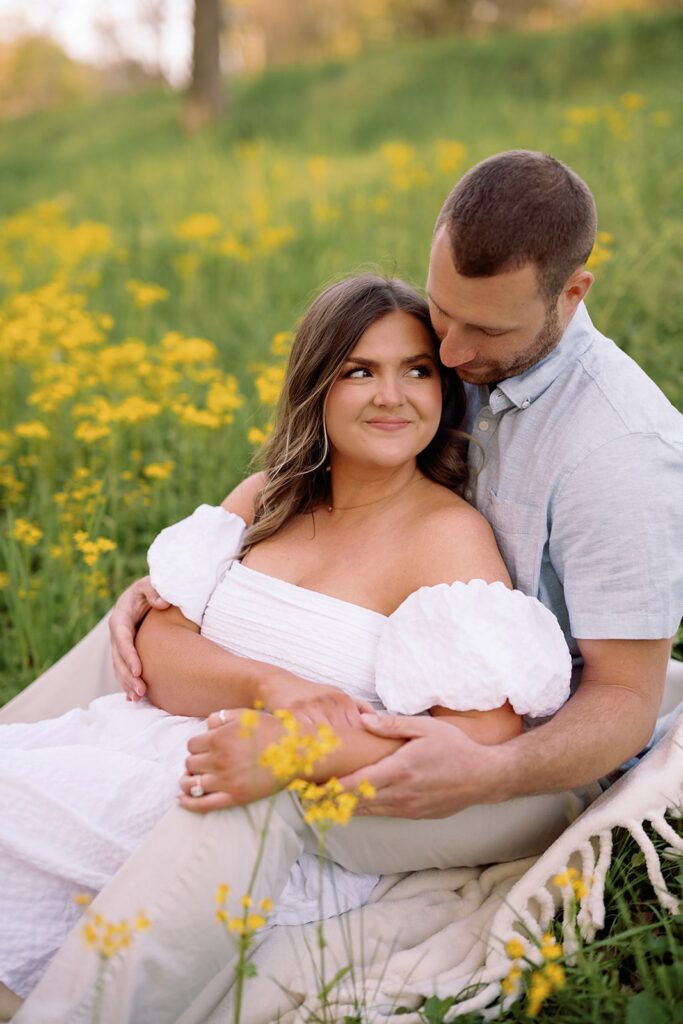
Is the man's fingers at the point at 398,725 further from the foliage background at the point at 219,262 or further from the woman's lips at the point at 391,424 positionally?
the foliage background at the point at 219,262

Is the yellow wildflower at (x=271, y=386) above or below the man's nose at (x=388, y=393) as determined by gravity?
below

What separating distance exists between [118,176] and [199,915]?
894 cm

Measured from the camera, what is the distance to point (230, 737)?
5.76ft

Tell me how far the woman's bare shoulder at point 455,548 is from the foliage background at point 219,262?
74 centimetres

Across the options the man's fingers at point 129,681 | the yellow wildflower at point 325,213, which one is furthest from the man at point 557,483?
the yellow wildflower at point 325,213

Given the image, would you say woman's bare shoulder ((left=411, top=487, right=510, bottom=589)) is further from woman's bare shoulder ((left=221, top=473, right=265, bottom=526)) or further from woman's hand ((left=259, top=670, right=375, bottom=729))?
woman's bare shoulder ((left=221, top=473, right=265, bottom=526))

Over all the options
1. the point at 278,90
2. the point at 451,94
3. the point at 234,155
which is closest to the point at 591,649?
the point at 234,155

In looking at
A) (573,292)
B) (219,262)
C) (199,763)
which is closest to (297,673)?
(199,763)

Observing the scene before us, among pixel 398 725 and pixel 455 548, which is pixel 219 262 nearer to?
pixel 455 548

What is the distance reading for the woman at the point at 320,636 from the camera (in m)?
1.79

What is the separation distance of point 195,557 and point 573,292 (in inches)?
40.4

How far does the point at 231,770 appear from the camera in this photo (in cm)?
172

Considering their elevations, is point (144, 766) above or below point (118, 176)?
below

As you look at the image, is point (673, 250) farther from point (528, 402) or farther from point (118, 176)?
point (118, 176)
